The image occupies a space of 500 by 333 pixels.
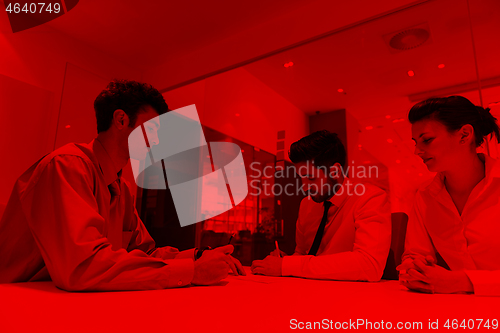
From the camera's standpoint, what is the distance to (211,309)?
26.5 inches

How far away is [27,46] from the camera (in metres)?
2.88

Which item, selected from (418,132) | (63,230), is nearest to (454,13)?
(418,132)

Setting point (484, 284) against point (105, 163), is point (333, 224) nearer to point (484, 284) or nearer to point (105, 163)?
point (484, 284)

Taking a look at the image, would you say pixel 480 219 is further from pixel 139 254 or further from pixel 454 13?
pixel 454 13

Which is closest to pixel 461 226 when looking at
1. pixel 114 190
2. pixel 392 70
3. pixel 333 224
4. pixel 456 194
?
pixel 456 194

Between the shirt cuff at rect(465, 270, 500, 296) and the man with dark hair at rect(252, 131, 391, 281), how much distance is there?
1.54 feet

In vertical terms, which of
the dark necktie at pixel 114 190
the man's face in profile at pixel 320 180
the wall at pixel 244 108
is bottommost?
the dark necktie at pixel 114 190

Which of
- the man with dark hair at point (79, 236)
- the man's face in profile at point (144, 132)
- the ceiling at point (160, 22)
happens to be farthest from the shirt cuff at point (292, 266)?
the ceiling at point (160, 22)

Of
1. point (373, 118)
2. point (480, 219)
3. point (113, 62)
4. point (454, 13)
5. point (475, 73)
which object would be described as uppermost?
point (113, 62)

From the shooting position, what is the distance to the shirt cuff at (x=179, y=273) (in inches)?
38.1

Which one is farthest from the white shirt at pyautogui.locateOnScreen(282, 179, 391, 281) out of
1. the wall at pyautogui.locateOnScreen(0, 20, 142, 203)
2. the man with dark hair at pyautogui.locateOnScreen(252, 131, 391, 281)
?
the wall at pyautogui.locateOnScreen(0, 20, 142, 203)

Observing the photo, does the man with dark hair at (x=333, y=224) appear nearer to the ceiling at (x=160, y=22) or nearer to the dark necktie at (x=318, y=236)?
the dark necktie at (x=318, y=236)

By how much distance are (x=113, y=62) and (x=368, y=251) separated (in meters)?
3.46

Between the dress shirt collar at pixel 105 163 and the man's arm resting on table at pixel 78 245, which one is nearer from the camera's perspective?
the man's arm resting on table at pixel 78 245
